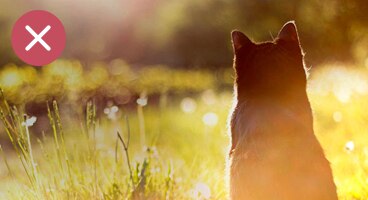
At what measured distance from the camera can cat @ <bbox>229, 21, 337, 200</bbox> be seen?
291 cm

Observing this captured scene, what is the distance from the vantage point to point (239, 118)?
10.5 ft

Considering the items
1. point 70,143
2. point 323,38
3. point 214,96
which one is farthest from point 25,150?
point 323,38

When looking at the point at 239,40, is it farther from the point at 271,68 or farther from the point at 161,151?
the point at 161,151

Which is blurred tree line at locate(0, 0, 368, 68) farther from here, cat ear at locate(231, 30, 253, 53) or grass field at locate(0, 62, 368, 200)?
cat ear at locate(231, 30, 253, 53)

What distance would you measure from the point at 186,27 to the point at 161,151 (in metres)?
8.89

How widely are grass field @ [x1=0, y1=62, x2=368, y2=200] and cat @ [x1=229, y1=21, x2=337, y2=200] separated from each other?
1.87ft

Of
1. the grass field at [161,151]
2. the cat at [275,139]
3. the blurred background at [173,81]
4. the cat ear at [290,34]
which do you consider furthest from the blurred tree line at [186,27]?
the cat at [275,139]

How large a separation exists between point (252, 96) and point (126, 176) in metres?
1.07

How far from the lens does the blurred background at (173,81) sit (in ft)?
13.8

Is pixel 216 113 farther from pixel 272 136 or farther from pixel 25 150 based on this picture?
pixel 272 136

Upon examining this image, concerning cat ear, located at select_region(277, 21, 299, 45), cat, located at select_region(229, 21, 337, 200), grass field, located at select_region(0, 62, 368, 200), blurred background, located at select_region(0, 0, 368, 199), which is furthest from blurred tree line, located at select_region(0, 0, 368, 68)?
cat, located at select_region(229, 21, 337, 200)

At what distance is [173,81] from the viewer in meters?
10.6

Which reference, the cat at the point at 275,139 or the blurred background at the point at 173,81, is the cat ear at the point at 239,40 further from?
the blurred background at the point at 173,81

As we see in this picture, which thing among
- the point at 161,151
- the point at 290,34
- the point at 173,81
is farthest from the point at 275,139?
the point at 173,81
